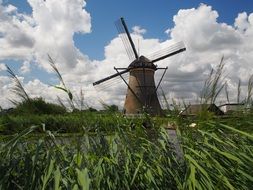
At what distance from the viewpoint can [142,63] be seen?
33.7 meters

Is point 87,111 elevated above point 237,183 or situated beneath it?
elevated above

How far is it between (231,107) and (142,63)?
101 ft

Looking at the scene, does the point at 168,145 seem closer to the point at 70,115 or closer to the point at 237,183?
the point at 237,183

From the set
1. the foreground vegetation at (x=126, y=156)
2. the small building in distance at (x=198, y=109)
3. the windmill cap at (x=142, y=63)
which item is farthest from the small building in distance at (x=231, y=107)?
the windmill cap at (x=142, y=63)

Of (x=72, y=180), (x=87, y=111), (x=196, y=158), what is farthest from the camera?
(x=87, y=111)

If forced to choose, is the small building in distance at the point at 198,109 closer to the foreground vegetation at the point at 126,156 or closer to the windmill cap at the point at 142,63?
the foreground vegetation at the point at 126,156

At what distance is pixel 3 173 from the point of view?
1891 millimetres

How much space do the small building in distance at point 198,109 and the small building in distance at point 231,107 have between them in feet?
0.82

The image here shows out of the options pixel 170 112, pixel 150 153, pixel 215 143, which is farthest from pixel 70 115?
pixel 215 143

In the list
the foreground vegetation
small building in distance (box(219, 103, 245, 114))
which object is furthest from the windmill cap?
the foreground vegetation

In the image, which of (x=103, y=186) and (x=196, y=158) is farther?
(x=196, y=158)

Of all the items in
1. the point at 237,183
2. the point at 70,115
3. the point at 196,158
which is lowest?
the point at 237,183

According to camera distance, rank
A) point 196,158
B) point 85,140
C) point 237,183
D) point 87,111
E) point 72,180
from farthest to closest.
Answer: point 87,111
point 85,140
point 196,158
point 237,183
point 72,180

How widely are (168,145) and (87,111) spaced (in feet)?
2.09
